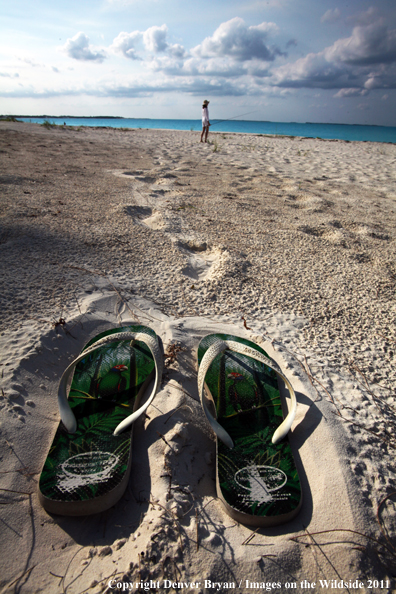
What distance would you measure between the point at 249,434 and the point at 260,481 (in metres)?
0.21

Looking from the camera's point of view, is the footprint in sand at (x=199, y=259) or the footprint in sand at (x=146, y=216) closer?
the footprint in sand at (x=199, y=259)

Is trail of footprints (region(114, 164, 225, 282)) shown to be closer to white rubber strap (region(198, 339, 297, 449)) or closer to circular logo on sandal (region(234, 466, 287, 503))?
white rubber strap (region(198, 339, 297, 449))

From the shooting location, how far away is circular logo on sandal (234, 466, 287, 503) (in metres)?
1.08

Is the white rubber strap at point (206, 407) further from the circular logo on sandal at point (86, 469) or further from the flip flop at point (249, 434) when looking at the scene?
the circular logo on sandal at point (86, 469)

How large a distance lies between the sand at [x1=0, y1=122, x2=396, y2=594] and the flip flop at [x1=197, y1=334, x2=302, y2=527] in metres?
0.06

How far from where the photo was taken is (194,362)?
5.27 feet

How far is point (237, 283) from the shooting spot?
7.28 ft

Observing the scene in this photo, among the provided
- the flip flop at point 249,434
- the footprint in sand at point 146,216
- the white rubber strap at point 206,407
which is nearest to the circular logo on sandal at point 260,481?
the flip flop at point 249,434

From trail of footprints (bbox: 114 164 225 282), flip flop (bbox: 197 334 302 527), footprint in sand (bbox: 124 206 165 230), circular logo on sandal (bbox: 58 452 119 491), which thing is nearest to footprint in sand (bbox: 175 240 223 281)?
trail of footprints (bbox: 114 164 225 282)

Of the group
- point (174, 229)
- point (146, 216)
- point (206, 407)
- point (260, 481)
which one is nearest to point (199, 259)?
point (174, 229)

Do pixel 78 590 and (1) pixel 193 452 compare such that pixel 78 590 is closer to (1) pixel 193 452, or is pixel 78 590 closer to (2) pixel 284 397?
(1) pixel 193 452

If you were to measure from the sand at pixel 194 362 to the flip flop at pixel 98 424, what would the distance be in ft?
0.21

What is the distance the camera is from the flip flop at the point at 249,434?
41.4 inches

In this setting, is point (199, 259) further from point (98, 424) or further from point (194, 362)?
point (98, 424)
